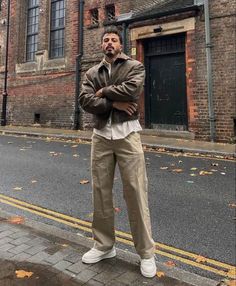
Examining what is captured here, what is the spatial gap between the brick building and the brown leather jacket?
9868 millimetres

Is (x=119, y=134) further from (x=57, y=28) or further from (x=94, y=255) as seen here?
(x=57, y=28)

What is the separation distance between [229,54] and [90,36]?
6.82 meters

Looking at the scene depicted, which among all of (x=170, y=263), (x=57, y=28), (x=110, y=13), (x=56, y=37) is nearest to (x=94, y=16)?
(x=110, y=13)

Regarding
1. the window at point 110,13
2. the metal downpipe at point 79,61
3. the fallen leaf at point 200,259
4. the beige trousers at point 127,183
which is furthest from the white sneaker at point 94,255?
the window at point 110,13

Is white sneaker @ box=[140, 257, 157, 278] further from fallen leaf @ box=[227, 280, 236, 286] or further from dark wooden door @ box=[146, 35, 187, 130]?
dark wooden door @ box=[146, 35, 187, 130]

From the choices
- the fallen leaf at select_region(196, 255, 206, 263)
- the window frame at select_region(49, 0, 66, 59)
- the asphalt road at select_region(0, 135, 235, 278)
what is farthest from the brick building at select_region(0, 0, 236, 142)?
the fallen leaf at select_region(196, 255, 206, 263)

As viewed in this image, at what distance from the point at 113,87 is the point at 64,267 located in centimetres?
172

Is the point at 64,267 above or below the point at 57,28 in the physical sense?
below

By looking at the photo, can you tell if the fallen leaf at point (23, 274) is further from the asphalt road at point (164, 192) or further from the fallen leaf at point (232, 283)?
the fallen leaf at point (232, 283)

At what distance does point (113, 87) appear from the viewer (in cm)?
319

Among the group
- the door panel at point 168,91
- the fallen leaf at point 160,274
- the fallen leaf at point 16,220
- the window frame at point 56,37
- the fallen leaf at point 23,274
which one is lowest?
the fallen leaf at point 160,274

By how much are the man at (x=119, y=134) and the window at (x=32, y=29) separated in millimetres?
18072

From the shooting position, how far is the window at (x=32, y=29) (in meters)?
20.5

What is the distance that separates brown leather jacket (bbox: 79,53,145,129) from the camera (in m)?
3.19
